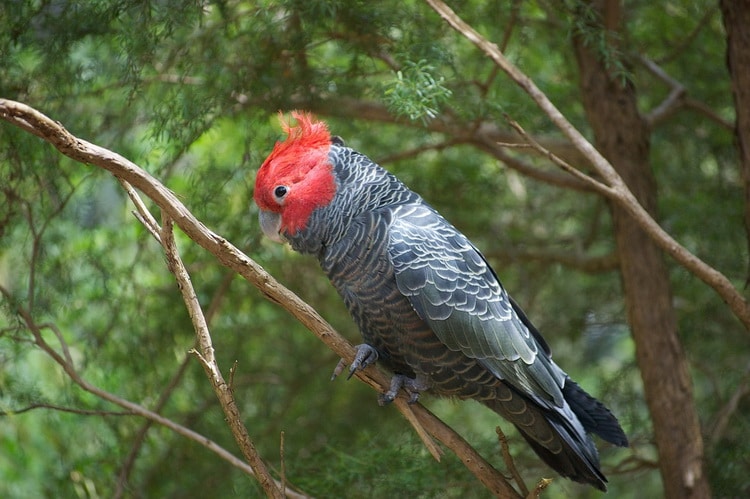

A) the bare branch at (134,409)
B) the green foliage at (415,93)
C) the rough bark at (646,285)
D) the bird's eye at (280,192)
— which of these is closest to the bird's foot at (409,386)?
the bare branch at (134,409)

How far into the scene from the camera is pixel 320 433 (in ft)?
12.2

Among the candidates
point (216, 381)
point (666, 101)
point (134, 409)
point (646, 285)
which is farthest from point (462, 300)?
point (666, 101)

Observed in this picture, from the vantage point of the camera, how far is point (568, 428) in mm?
2508

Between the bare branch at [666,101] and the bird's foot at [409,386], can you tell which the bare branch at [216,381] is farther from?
the bare branch at [666,101]

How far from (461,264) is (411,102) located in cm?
56

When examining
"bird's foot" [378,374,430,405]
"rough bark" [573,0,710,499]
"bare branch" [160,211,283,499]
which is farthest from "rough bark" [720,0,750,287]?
"bare branch" [160,211,283,499]

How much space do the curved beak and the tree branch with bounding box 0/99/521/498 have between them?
0.43m

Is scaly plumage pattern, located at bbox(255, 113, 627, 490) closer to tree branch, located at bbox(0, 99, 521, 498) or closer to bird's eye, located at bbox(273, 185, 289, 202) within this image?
bird's eye, located at bbox(273, 185, 289, 202)

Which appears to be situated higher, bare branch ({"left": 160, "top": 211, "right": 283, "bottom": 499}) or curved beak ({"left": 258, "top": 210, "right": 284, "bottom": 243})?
curved beak ({"left": 258, "top": 210, "right": 284, "bottom": 243})

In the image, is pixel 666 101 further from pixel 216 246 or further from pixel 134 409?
pixel 134 409

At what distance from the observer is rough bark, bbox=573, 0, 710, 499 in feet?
9.34

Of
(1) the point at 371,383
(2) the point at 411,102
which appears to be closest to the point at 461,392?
(1) the point at 371,383

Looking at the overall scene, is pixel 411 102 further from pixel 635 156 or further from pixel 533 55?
pixel 533 55

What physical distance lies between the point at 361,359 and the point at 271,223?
0.56 m
